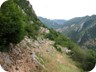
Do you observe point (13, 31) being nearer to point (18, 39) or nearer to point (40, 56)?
point (18, 39)

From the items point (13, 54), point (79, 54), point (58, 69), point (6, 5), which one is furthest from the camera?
point (79, 54)

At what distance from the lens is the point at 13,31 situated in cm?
2930

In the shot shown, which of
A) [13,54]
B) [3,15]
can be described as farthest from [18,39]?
[3,15]

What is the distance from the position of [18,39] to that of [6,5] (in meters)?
3.55

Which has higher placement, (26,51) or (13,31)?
(13,31)

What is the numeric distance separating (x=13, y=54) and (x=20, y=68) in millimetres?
2373

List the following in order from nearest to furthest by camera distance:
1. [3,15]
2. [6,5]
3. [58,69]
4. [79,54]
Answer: [3,15] → [6,5] → [58,69] → [79,54]

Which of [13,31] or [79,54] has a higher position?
[13,31]

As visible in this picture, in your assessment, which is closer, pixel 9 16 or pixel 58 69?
pixel 9 16

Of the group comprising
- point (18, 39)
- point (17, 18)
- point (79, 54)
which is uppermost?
point (17, 18)

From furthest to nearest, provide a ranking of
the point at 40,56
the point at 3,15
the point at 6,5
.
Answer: the point at 40,56 < the point at 6,5 < the point at 3,15

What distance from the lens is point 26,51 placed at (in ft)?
117

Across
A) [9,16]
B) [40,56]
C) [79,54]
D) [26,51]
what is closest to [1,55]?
[9,16]

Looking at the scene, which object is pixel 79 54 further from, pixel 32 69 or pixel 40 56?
pixel 32 69
